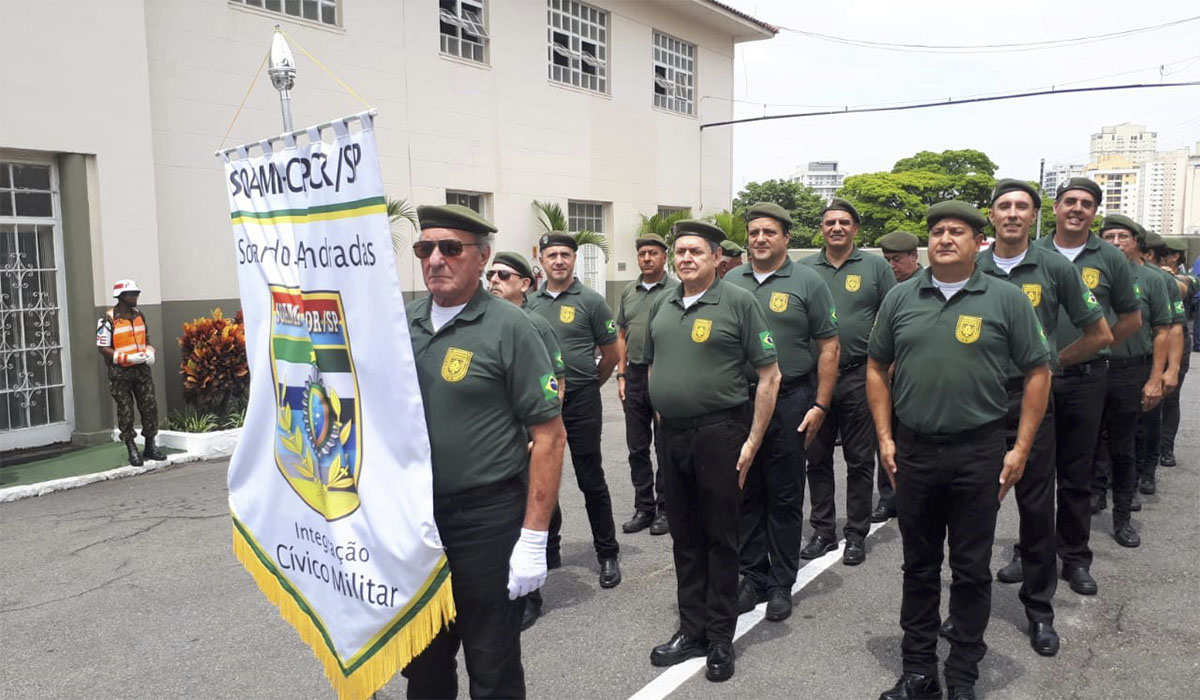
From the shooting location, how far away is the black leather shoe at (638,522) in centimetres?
614

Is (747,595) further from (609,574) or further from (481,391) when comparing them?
(481,391)

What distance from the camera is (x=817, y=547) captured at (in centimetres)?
554

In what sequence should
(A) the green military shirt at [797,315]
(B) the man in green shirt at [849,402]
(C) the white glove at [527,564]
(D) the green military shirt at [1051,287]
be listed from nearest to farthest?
1. (C) the white glove at [527,564]
2. (D) the green military shirt at [1051,287]
3. (A) the green military shirt at [797,315]
4. (B) the man in green shirt at [849,402]

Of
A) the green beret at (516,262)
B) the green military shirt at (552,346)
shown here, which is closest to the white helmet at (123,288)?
the green beret at (516,262)

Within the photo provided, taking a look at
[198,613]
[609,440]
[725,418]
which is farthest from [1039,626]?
[609,440]

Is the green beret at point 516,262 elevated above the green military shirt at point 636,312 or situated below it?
above

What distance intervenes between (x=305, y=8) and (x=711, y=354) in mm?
10448

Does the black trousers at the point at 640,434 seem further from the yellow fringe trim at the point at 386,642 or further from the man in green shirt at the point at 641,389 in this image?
the yellow fringe trim at the point at 386,642

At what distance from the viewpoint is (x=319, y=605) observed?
9.05 ft

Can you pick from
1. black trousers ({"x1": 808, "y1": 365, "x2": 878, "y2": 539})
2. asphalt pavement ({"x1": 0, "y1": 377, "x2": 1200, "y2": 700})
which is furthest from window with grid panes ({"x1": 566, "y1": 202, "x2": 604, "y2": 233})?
black trousers ({"x1": 808, "y1": 365, "x2": 878, "y2": 539})

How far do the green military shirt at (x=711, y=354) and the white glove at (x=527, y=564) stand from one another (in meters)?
1.40

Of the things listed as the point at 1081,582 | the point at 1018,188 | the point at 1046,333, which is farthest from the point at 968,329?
the point at 1081,582

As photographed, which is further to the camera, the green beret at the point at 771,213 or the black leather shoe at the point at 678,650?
the green beret at the point at 771,213

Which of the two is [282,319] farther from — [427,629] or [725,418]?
[725,418]
